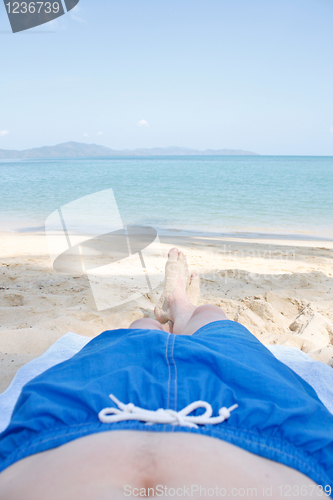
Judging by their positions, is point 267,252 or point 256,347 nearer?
point 256,347

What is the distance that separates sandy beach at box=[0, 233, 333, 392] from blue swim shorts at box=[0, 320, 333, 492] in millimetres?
818

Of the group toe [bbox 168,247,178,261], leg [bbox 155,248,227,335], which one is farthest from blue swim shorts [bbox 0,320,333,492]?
toe [bbox 168,247,178,261]

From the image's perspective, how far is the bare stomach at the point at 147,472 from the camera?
0.59m

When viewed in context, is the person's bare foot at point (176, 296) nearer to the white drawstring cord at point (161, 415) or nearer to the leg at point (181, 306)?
the leg at point (181, 306)

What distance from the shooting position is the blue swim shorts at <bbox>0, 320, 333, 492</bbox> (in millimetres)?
698

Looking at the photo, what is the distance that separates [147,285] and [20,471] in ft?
7.49

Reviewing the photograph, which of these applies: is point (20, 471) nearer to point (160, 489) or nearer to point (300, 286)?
point (160, 489)

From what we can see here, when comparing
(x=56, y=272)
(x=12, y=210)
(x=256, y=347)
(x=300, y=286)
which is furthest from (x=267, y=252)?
(x=12, y=210)

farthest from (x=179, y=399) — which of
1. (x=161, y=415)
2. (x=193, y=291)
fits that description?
(x=193, y=291)

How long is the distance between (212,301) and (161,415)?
1.76 metres

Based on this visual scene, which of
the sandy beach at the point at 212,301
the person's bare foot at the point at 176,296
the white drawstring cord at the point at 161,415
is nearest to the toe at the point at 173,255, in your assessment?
the person's bare foot at the point at 176,296

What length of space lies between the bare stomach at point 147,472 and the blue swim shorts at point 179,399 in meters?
0.03

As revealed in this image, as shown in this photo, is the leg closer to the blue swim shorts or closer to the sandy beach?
the sandy beach

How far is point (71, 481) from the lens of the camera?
593 millimetres
